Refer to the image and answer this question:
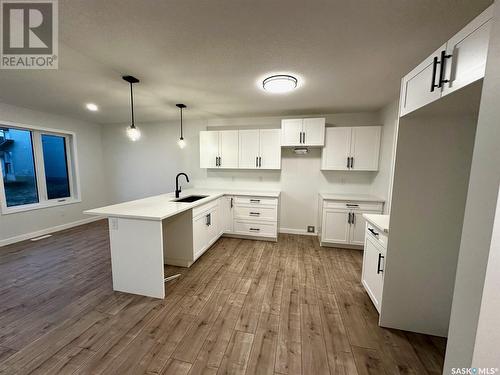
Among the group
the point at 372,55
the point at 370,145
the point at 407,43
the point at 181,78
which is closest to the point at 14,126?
the point at 181,78

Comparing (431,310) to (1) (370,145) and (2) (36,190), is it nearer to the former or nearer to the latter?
(1) (370,145)

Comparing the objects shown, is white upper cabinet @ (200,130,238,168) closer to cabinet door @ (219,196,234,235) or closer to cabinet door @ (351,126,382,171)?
cabinet door @ (219,196,234,235)

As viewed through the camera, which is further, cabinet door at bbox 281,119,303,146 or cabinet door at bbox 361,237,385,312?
cabinet door at bbox 281,119,303,146

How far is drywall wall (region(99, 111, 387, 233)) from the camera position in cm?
393

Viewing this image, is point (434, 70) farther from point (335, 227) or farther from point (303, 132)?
point (335, 227)

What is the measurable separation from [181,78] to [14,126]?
3.65 meters

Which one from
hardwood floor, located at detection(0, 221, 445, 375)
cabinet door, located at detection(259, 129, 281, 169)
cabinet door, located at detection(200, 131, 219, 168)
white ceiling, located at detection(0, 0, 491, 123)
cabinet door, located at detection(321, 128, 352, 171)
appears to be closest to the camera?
white ceiling, located at detection(0, 0, 491, 123)

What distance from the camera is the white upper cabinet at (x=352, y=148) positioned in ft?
11.2

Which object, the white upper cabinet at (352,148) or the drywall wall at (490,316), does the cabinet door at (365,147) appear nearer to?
the white upper cabinet at (352,148)

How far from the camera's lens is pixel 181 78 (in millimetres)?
2326

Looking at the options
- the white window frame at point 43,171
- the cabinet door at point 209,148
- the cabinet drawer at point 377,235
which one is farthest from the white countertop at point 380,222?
the white window frame at point 43,171

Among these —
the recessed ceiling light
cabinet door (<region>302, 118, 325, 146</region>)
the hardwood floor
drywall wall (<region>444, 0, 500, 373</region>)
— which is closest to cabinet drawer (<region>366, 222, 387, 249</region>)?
the hardwood floor

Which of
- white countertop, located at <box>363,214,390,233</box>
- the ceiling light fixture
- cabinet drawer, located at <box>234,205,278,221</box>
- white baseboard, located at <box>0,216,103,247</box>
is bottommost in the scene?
white baseboard, located at <box>0,216,103,247</box>

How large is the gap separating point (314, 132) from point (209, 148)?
2127 millimetres
